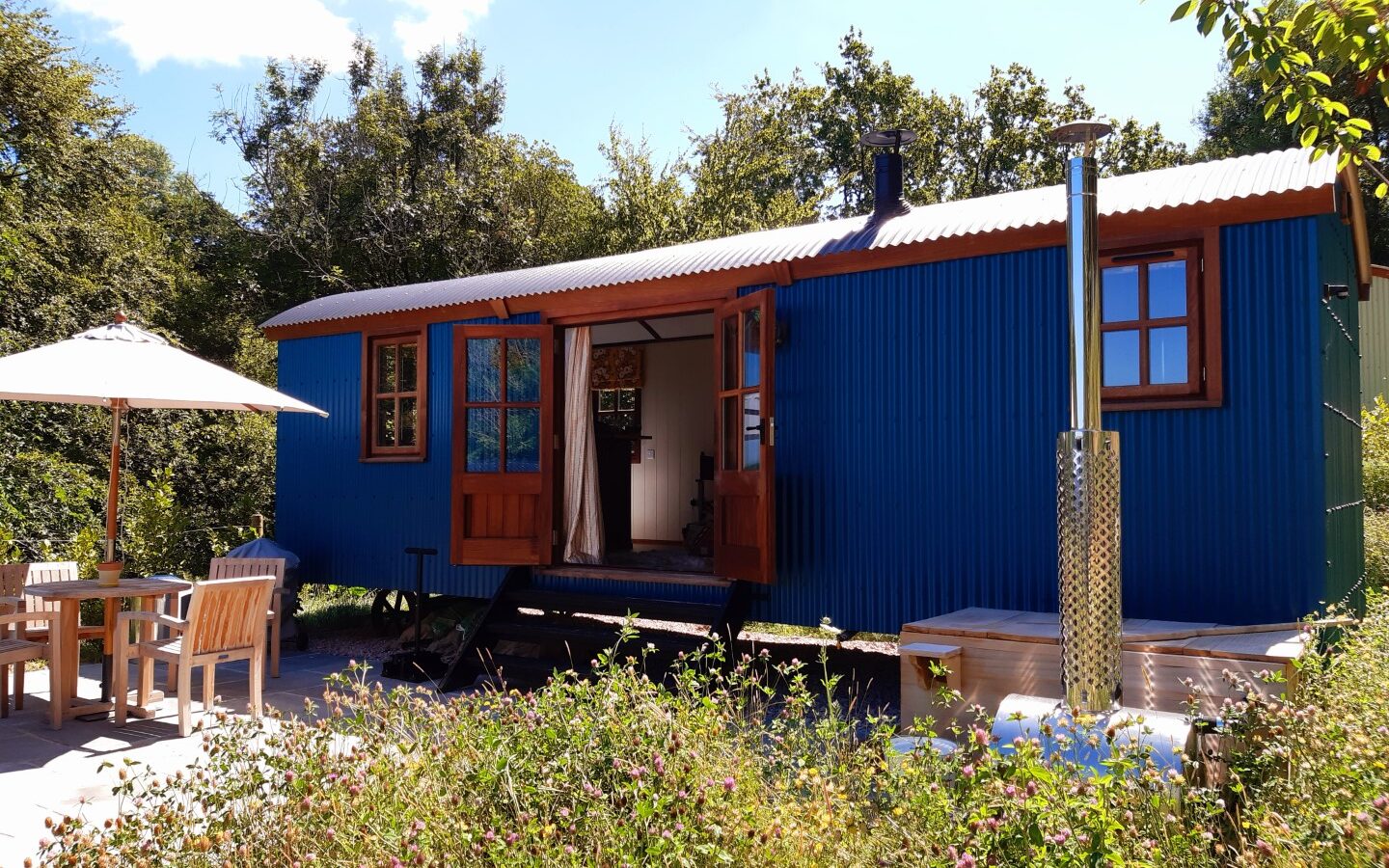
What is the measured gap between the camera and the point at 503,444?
763 cm

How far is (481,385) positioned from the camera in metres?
7.72

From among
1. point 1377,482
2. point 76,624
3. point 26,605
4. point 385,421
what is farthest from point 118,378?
point 1377,482

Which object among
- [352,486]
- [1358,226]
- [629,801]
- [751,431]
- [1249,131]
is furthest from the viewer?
[1249,131]

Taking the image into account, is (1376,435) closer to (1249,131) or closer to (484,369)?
(484,369)

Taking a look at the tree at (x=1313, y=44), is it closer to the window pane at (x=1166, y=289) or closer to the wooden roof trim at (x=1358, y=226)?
the wooden roof trim at (x=1358, y=226)

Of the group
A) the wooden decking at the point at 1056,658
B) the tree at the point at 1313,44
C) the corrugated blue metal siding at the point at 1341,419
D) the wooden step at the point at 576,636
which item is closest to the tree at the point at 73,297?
the wooden step at the point at 576,636

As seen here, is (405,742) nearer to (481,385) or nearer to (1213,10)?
(1213,10)

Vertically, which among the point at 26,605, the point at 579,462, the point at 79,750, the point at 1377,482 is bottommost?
the point at 79,750

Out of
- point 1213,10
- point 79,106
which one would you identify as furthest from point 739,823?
point 79,106

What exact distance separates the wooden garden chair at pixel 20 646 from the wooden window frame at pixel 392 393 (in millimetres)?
2952

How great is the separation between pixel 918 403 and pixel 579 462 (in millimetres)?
2764

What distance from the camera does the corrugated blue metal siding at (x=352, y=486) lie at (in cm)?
845

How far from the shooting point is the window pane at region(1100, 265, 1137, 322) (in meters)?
5.41

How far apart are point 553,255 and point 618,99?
10.7ft
